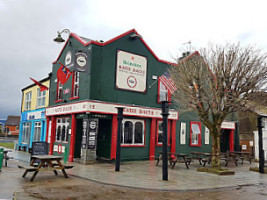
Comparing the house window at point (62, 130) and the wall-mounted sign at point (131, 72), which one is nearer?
the wall-mounted sign at point (131, 72)

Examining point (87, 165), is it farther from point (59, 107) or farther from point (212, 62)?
point (212, 62)

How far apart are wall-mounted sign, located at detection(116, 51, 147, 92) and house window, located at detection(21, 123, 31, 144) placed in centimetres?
1190

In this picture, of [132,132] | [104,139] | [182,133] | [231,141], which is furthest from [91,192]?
[231,141]

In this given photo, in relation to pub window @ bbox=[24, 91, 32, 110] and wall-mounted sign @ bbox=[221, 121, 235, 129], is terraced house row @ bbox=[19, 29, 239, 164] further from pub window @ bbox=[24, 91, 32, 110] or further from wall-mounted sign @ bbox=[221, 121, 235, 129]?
pub window @ bbox=[24, 91, 32, 110]

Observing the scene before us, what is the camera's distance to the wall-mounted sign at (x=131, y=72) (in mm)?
16719

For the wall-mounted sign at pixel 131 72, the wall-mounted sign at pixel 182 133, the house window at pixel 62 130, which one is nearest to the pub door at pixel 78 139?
the house window at pixel 62 130

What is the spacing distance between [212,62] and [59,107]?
34.0 feet

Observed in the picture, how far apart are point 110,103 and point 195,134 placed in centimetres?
795

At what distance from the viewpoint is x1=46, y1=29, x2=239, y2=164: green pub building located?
15.4 meters

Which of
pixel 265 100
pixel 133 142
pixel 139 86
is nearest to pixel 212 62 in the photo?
pixel 265 100

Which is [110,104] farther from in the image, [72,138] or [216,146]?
[216,146]

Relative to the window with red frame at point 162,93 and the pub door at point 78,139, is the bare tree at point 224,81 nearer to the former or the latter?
the window with red frame at point 162,93

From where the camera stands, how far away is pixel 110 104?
51.6ft

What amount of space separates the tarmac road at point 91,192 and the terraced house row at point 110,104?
5526 millimetres
